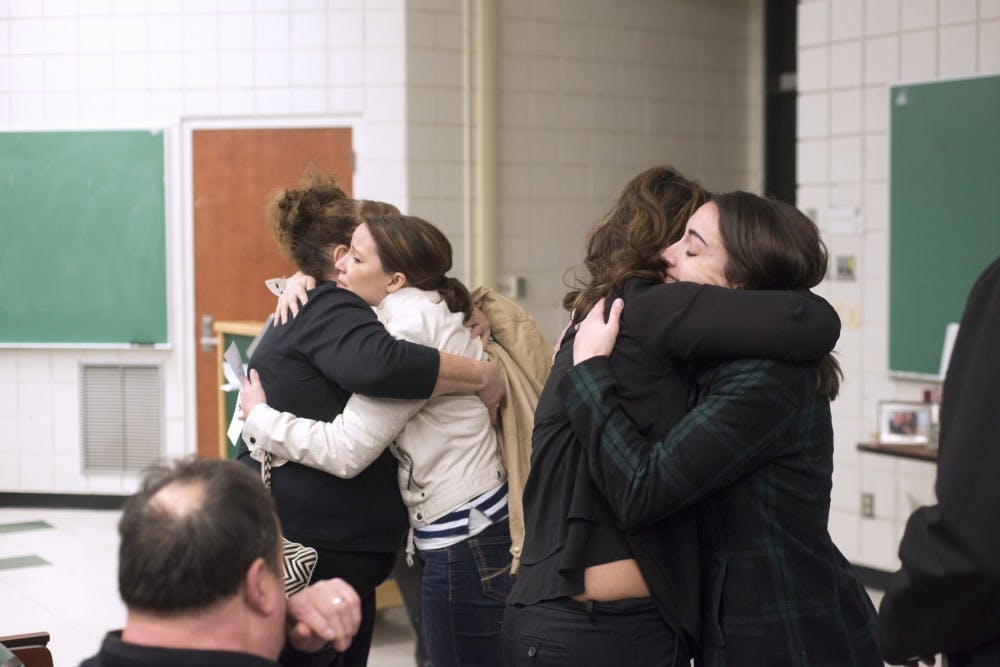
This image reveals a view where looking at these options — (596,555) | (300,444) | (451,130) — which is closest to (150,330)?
(451,130)

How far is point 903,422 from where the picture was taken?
4773 mm

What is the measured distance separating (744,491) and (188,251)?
543cm

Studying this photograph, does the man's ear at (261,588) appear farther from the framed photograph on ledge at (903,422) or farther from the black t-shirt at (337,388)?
the framed photograph on ledge at (903,422)

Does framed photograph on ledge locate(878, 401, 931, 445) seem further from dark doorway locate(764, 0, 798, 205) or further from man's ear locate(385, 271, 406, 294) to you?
man's ear locate(385, 271, 406, 294)

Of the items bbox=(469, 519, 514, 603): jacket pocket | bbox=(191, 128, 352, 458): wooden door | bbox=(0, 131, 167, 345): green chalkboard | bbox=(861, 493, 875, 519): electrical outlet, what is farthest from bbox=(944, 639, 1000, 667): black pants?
bbox=(0, 131, 167, 345): green chalkboard

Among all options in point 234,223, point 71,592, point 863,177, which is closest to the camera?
point 863,177

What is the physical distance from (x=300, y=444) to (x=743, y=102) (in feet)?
18.6

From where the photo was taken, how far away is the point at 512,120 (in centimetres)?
645

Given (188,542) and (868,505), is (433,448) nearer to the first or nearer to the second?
(188,542)

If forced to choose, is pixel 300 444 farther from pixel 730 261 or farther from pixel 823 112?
pixel 823 112

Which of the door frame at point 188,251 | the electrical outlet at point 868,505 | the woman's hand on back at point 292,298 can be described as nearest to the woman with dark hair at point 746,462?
the woman's hand on back at point 292,298

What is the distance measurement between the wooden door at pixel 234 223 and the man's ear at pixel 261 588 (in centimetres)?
536

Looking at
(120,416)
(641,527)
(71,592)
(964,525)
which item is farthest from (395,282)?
(120,416)

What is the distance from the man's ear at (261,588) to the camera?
1230 millimetres
